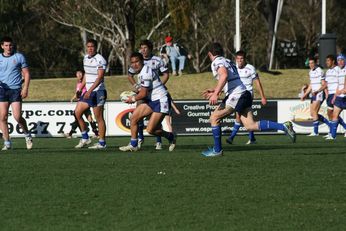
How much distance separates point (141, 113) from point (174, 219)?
7.91 m

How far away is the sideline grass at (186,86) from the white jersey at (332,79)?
376 inches

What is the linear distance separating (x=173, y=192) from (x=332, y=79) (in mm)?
14619

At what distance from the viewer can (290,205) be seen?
9.97 meters

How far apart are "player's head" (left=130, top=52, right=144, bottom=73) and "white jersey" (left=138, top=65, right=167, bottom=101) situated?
83mm

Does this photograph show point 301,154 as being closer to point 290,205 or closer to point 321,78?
point 290,205

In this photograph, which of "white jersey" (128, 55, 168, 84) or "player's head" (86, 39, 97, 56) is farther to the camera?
"player's head" (86, 39, 97, 56)

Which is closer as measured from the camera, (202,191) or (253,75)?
(202,191)

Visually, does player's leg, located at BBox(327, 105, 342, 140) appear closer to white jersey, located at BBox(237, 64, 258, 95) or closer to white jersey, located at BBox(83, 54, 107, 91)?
white jersey, located at BBox(237, 64, 258, 95)

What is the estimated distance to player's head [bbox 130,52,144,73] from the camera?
1662 centimetres

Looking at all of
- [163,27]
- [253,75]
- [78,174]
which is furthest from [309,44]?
[78,174]

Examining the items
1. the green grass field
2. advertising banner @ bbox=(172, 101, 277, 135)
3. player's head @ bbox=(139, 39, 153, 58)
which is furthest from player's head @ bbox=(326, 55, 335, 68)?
the green grass field

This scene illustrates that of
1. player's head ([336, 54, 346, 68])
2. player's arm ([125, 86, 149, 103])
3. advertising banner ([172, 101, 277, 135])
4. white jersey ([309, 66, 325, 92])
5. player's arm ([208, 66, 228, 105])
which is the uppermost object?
player's arm ([208, 66, 228, 105])

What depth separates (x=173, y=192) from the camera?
432 inches

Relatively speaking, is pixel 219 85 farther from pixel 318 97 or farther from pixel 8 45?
pixel 318 97
